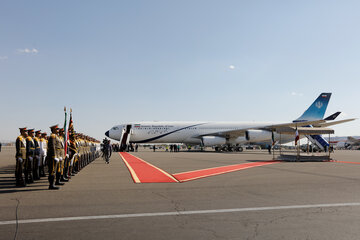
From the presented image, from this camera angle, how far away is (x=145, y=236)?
382cm

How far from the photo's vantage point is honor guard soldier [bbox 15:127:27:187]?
27.1ft

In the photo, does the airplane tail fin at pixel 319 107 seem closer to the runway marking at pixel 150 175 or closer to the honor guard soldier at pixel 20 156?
the runway marking at pixel 150 175

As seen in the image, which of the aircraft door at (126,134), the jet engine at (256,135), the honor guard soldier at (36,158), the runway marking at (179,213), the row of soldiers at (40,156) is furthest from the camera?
the aircraft door at (126,134)

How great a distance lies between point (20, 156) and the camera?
330 inches

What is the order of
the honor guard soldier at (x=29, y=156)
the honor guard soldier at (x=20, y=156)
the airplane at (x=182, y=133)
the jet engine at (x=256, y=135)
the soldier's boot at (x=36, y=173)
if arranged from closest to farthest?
the honor guard soldier at (x=20, y=156) → the honor guard soldier at (x=29, y=156) → the soldier's boot at (x=36, y=173) → the jet engine at (x=256, y=135) → the airplane at (x=182, y=133)

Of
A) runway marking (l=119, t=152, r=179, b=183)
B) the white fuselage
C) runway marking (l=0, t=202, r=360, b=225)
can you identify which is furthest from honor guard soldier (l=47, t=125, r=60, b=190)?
the white fuselage

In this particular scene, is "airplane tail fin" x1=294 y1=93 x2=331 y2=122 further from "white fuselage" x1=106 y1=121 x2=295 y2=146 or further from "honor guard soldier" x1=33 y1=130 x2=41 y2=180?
"honor guard soldier" x1=33 y1=130 x2=41 y2=180

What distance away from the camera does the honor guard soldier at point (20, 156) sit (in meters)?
8.27

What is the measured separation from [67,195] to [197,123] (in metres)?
33.9

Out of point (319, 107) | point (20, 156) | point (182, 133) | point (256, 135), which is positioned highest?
point (319, 107)

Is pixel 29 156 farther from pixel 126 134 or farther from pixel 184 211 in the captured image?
pixel 126 134

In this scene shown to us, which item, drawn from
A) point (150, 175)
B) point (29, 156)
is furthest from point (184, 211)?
point (29, 156)

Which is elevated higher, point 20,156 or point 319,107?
point 319,107

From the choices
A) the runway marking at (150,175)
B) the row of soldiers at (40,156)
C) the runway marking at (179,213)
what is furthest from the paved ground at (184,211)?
the runway marking at (150,175)
